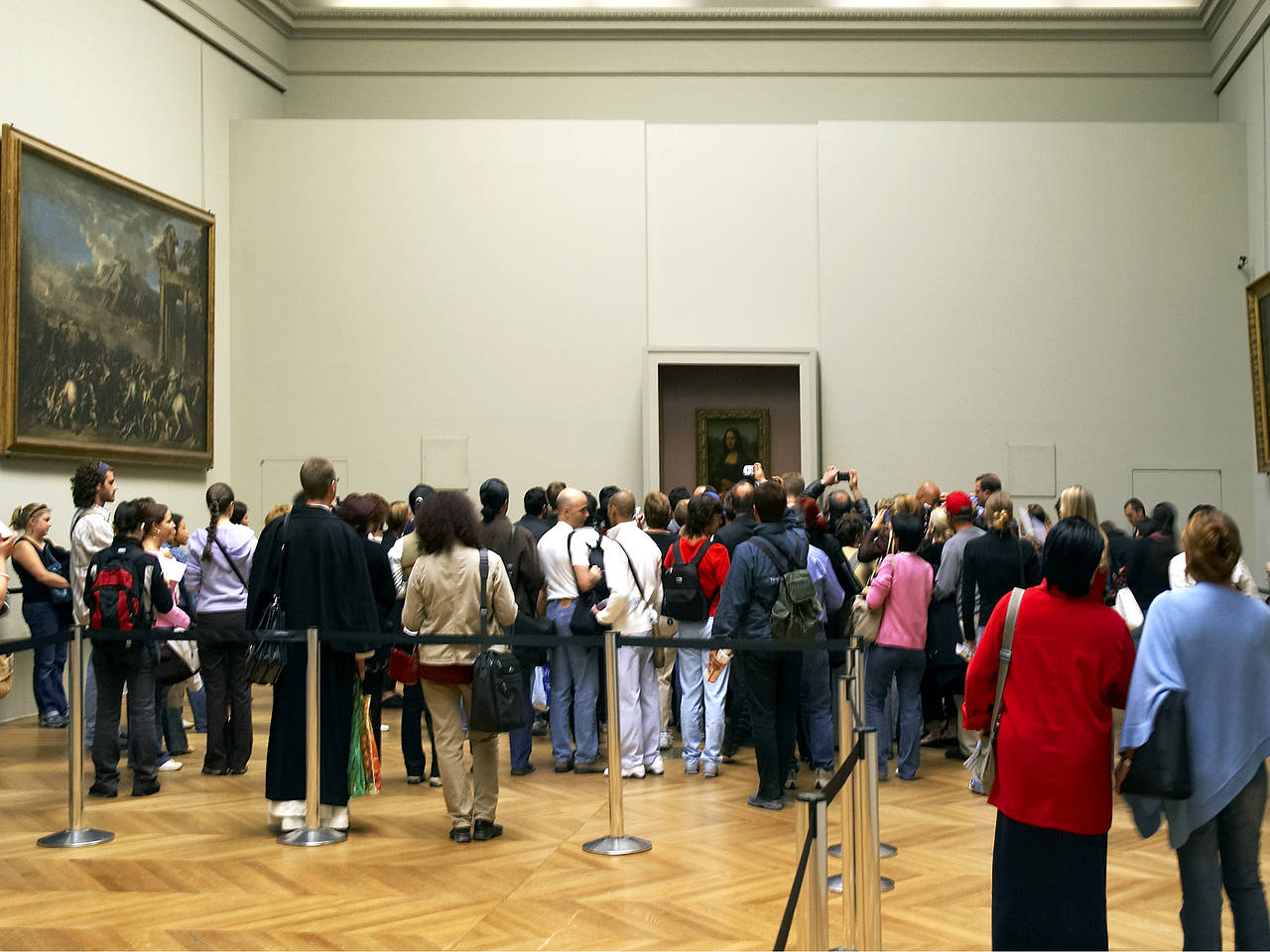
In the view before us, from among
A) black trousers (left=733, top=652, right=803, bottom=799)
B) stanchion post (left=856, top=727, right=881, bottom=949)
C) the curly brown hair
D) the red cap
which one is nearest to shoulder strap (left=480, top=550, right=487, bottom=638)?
the curly brown hair

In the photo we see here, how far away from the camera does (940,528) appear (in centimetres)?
971

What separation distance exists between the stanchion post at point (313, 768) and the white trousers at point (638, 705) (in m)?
2.26

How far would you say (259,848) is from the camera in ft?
22.0

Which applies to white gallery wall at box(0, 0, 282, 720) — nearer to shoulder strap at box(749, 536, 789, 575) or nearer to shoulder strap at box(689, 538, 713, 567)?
shoulder strap at box(689, 538, 713, 567)

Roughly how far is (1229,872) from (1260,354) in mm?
13255

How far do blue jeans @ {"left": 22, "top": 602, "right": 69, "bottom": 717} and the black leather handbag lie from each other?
9.51m

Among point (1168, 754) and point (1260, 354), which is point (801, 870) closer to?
point (1168, 754)

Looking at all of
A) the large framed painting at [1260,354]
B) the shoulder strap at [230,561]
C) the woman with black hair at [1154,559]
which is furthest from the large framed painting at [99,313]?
the large framed painting at [1260,354]

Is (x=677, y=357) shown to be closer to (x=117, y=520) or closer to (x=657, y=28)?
(x=657, y=28)

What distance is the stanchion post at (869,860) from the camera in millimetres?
4043

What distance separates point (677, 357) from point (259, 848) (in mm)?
11010

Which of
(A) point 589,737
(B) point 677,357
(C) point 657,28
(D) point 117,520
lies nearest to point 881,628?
(A) point 589,737

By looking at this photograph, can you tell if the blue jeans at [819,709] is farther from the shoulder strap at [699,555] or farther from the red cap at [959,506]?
the red cap at [959,506]

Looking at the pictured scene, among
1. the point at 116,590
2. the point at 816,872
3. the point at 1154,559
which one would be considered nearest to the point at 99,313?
the point at 116,590
